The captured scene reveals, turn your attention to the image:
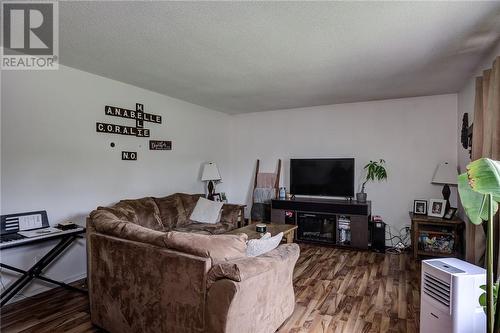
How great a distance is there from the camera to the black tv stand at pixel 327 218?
14.4 feet

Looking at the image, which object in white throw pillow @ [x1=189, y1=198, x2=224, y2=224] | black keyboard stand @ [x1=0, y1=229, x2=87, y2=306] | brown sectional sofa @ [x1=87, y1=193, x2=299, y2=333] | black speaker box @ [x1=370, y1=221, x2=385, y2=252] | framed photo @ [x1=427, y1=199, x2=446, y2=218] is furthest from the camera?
black speaker box @ [x1=370, y1=221, x2=385, y2=252]

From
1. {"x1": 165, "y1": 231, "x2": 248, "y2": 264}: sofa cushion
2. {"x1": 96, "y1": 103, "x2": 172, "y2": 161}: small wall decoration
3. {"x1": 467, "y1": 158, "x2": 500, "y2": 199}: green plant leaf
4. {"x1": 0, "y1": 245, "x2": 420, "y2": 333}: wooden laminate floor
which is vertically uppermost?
{"x1": 96, "y1": 103, "x2": 172, "y2": 161}: small wall decoration

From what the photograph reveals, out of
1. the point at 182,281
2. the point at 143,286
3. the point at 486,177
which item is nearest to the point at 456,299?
the point at 486,177

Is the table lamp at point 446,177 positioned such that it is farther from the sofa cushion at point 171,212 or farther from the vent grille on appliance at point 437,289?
the sofa cushion at point 171,212

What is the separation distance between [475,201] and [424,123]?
11.1ft

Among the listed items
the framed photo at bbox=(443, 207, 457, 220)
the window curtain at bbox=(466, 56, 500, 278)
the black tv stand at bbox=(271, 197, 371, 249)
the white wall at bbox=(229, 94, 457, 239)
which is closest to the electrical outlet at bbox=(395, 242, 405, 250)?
the white wall at bbox=(229, 94, 457, 239)

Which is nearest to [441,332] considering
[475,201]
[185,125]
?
[475,201]

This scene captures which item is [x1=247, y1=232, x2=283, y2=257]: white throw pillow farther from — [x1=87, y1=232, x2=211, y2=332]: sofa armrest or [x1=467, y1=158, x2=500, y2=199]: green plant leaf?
[x1=467, y1=158, x2=500, y2=199]: green plant leaf

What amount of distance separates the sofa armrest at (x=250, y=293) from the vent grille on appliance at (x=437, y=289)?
958mm

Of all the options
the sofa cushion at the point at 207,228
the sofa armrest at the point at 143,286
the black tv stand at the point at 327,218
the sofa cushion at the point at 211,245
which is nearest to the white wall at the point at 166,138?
the black tv stand at the point at 327,218

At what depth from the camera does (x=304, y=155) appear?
5.40m

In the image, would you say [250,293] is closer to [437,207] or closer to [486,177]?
[486,177]

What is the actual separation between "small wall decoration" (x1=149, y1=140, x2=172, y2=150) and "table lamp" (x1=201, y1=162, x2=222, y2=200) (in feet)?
2.57

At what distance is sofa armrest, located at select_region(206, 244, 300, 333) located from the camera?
1627mm
